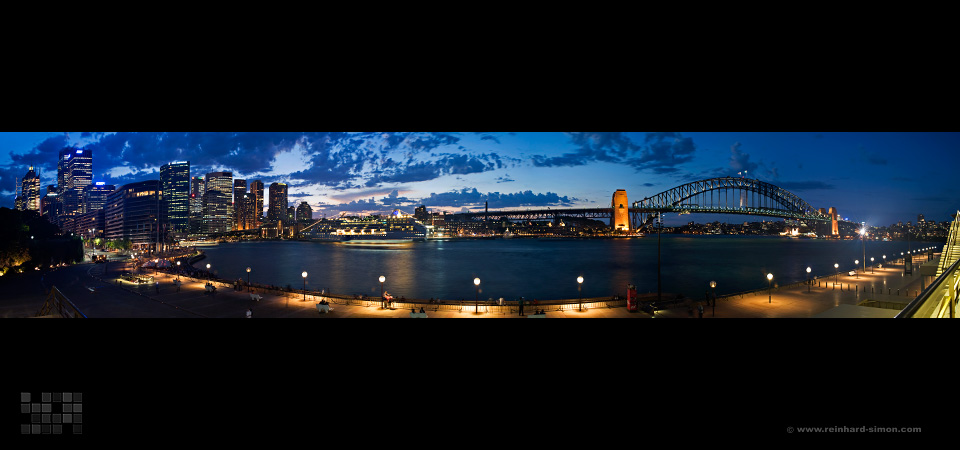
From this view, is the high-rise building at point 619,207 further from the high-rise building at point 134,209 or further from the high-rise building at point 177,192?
the high-rise building at point 177,192

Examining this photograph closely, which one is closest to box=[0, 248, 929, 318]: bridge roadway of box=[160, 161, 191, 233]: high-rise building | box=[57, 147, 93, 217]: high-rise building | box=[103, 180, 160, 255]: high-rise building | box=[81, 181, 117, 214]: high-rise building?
box=[57, 147, 93, 217]: high-rise building

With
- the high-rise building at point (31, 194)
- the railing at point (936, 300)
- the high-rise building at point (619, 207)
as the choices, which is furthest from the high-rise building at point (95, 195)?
the high-rise building at point (619, 207)
